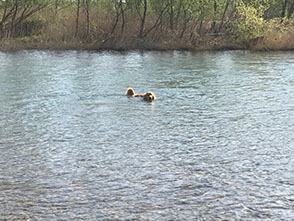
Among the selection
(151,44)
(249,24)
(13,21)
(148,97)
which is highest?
(249,24)

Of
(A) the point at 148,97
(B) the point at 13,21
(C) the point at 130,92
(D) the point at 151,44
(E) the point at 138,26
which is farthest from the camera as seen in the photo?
(E) the point at 138,26

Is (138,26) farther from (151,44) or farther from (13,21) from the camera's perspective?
(13,21)

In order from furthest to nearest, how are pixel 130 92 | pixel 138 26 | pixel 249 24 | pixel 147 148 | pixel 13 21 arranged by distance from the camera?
pixel 138 26 → pixel 13 21 → pixel 249 24 → pixel 130 92 → pixel 147 148

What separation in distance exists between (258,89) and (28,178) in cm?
1101

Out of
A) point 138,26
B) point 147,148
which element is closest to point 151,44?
point 138,26

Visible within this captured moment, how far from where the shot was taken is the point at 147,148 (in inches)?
364

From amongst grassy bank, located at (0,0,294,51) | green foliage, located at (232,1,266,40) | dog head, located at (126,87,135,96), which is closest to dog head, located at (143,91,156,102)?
dog head, located at (126,87,135,96)

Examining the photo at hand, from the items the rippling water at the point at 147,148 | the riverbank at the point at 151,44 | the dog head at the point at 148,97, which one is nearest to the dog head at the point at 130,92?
the rippling water at the point at 147,148

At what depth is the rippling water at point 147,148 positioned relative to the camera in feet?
21.1

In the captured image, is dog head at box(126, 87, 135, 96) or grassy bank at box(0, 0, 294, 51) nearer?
dog head at box(126, 87, 135, 96)

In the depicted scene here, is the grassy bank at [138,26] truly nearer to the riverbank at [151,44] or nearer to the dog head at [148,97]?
the riverbank at [151,44]

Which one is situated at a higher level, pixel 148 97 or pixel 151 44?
pixel 151 44

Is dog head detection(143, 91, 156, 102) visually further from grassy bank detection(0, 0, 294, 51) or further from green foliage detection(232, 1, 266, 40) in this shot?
green foliage detection(232, 1, 266, 40)

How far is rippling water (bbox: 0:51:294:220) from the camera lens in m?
6.45
